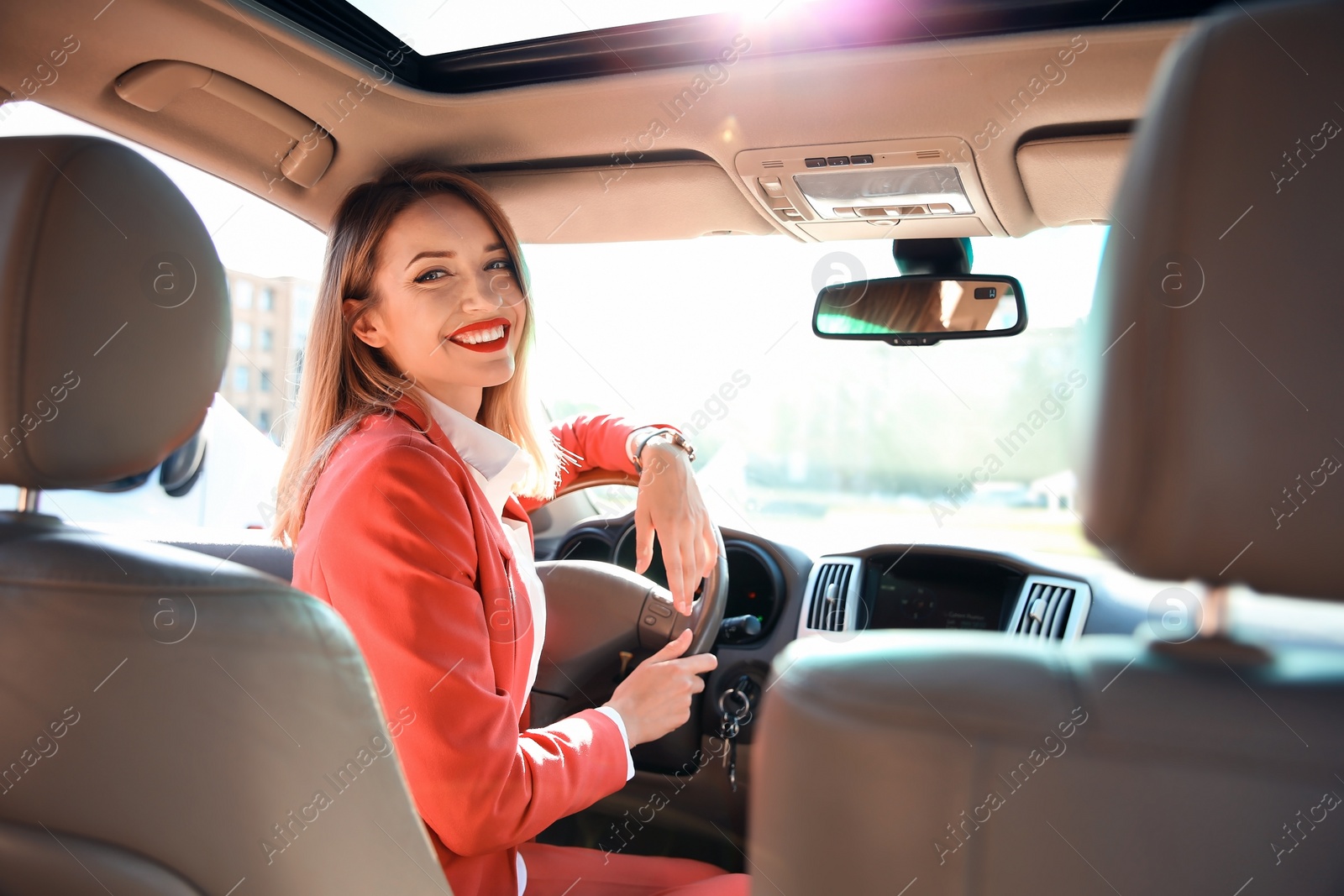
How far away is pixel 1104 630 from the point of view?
8.19 feet

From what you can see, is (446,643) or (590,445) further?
(590,445)

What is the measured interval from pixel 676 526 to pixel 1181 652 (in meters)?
1.12

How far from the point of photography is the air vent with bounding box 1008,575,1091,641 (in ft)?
8.25

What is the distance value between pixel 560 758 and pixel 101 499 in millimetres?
2669

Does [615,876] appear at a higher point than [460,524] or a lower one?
lower

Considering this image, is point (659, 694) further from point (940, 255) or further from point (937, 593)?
point (940, 255)

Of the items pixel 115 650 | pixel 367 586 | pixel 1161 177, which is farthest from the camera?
pixel 367 586

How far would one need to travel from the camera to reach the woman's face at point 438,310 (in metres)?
1.84

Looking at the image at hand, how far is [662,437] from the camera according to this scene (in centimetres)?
212

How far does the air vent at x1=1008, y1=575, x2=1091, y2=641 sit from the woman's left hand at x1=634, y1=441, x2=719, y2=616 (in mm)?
1127

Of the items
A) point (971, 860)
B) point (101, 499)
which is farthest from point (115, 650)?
point (101, 499)

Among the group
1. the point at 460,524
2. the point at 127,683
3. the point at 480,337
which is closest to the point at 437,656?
the point at 460,524

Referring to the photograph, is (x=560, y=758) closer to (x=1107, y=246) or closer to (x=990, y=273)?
(x=1107, y=246)

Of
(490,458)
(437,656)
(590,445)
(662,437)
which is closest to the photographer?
(437,656)
